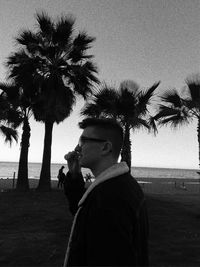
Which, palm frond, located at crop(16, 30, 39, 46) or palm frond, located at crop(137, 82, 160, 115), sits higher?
palm frond, located at crop(16, 30, 39, 46)

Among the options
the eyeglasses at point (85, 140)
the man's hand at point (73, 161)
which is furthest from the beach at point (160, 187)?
the eyeglasses at point (85, 140)

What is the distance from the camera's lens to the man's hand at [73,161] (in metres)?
2.30

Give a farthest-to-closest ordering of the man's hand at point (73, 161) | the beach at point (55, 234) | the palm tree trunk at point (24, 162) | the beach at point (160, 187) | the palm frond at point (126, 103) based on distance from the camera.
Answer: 1. the beach at point (160, 187)
2. the palm tree trunk at point (24, 162)
3. the palm frond at point (126, 103)
4. the beach at point (55, 234)
5. the man's hand at point (73, 161)

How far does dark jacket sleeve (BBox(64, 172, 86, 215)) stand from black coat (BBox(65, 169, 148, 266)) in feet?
2.40

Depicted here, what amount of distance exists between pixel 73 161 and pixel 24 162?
21.1 m

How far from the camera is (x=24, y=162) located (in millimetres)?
22734

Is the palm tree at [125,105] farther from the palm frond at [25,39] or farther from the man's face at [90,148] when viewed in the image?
the man's face at [90,148]

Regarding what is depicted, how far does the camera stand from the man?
4.94 ft

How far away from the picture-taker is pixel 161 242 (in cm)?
831

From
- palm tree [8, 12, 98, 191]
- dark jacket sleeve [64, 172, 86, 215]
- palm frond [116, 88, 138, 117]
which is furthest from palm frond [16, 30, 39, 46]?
dark jacket sleeve [64, 172, 86, 215]

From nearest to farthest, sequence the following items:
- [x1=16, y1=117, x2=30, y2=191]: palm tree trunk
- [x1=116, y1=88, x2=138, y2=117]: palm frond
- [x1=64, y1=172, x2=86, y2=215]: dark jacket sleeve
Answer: [x1=64, y1=172, x2=86, y2=215]: dark jacket sleeve < [x1=116, y1=88, x2=138, y2=117]: palm frond < [x1=16, y1=117, x2=30, y2=191]: palm tree trunk

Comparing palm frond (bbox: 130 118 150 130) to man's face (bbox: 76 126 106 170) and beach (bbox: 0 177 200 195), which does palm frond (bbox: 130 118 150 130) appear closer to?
beach (bbox: 0 177 200 195)

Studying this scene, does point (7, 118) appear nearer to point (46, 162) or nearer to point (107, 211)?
point (46, 162)

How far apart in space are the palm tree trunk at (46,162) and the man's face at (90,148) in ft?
66.2
